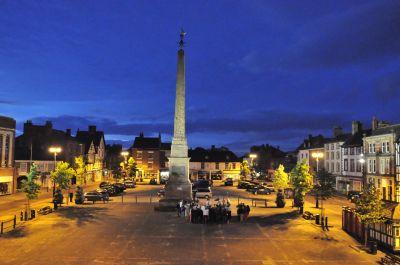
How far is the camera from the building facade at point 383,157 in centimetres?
5088

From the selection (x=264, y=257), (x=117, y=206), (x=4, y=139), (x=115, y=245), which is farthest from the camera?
(x=4, y=139)

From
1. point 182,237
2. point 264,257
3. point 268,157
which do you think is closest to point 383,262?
point 264,257

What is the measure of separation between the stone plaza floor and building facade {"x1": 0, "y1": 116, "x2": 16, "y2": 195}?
25947 millimetres

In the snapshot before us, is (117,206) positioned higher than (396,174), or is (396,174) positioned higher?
(396,174)

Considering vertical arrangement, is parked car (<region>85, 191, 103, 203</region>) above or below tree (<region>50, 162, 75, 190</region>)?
below

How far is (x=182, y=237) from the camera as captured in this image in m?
24.5

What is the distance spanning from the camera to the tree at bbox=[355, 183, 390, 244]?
72.7 feet

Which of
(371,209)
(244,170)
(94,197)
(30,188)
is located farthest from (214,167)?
(371,209)

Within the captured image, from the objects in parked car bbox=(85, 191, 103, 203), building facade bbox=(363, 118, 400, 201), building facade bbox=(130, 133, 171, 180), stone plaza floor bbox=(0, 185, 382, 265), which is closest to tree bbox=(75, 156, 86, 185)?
parked car bbox=(85, 191, 103, 203)

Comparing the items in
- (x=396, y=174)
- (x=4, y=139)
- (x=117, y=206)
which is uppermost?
(x=4, y=139)

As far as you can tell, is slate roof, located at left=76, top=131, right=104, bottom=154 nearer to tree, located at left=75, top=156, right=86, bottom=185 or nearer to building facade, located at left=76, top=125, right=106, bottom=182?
building facade, located at left=76, top=125, right=106, bottom=182

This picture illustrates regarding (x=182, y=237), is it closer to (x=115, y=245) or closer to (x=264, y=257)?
(x=115, y=245)

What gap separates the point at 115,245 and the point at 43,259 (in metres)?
4.16

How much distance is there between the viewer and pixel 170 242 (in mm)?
23016
